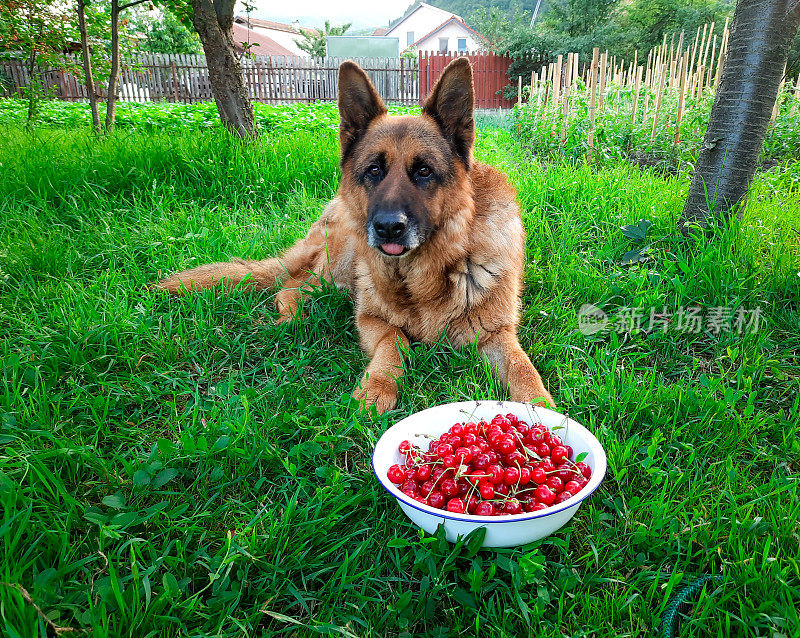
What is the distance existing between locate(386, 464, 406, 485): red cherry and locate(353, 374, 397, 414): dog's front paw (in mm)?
541

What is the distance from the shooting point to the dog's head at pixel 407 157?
94.6 inches

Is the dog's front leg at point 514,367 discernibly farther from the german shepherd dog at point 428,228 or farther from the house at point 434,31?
the house at point 434,31

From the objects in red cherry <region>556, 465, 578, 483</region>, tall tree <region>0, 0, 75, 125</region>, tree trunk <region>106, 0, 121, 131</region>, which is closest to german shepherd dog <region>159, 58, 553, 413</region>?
red cherry <region>556, 465, 578, 483</region>

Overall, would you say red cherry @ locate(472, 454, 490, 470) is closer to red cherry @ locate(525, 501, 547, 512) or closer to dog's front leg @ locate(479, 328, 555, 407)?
red cherry @ locate(525, 501, 547, 512)

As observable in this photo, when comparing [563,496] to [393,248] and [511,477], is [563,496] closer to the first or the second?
[511,477]

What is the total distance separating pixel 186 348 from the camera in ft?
8.34

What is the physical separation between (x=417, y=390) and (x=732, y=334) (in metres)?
1.70

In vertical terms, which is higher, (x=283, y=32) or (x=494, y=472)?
(x=283, y=32)

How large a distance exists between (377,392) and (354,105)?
1671 mm

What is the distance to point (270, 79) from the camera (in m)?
18.7

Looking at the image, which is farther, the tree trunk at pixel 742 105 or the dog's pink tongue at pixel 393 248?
the tree trunk at pixel 742 105

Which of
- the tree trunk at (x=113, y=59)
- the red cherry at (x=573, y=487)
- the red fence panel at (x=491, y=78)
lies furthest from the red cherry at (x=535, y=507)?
the red fence panel at (x=491, y=78)

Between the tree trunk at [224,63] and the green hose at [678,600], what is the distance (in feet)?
19.2

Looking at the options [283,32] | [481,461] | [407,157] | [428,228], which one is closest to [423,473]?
[481,461]
